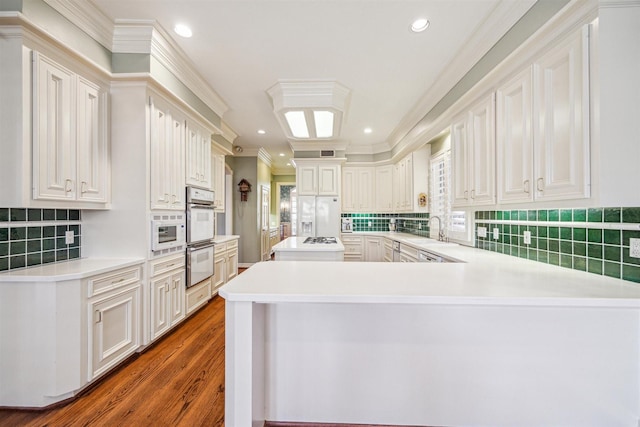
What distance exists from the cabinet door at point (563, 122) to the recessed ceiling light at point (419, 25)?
981 millimetres

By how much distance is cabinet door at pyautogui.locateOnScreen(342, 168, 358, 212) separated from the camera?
5.96m

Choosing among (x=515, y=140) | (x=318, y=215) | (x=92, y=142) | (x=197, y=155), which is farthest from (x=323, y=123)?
(x=92, y=142)

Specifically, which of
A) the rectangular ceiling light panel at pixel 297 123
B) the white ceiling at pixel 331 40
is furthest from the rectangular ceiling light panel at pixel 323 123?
the white ceiling at pixel 331 40

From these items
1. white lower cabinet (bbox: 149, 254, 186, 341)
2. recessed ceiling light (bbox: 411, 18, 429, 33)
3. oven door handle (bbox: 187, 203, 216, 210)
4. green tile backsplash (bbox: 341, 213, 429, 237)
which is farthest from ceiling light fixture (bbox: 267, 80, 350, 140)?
green tile backsplash (bbox: 341, 213, 429, 237)

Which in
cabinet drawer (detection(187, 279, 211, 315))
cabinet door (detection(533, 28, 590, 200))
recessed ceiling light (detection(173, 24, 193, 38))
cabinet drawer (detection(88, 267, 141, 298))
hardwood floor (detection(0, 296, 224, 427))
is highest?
recessed ceiling light (detection(173, 24, 193, 38))

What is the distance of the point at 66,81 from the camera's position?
196 cm

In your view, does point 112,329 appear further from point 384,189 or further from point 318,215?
point 384,189

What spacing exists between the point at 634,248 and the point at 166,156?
3.51 metres

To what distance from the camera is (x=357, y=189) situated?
596cm

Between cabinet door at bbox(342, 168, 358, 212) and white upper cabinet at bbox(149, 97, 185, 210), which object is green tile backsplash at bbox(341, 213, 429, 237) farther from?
white upper cabinet at bbox(149, 97, 185, 210)

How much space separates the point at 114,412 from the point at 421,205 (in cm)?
427

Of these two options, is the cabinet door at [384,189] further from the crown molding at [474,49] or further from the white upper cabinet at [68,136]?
the white upper cabinet at [68,136]

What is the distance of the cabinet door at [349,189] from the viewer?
596 cm

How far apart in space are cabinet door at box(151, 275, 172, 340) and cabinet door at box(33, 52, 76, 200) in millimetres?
1014
